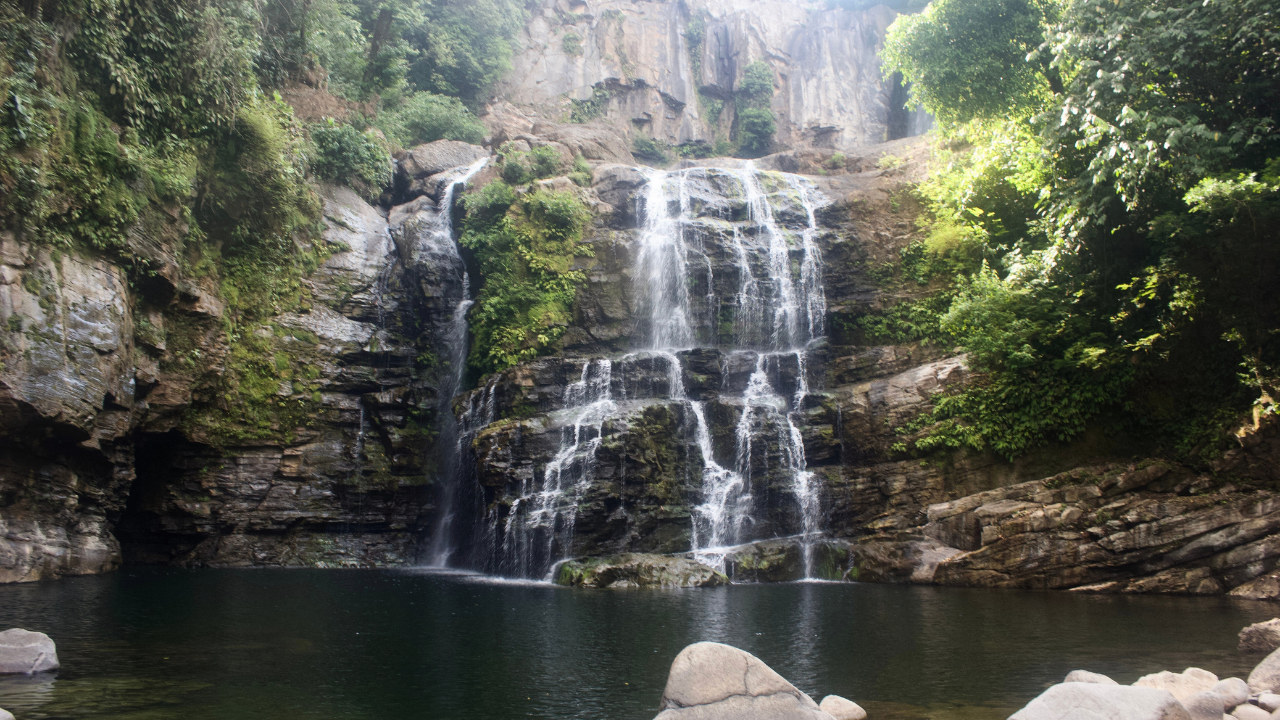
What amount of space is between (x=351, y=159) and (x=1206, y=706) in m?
24.3

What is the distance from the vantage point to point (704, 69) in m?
40.1

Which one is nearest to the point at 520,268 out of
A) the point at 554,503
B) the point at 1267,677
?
the point at 554,503

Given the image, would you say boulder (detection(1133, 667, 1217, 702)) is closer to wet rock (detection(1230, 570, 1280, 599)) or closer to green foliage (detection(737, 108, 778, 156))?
wet rock (detection(1230, 570, 1280, 599))

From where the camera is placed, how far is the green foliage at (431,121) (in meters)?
29.6

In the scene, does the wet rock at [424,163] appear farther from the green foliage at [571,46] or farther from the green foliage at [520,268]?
the green foliage at [571,46]

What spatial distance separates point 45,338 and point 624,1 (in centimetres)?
3303

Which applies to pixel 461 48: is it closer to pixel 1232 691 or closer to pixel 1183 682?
pixel 1183 682

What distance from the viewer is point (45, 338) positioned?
42.8 feet

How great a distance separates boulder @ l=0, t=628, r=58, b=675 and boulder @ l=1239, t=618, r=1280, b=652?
11188 millimetres

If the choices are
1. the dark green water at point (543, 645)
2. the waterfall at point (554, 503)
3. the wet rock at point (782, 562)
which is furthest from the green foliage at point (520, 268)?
the dark green water at point (543, 645)

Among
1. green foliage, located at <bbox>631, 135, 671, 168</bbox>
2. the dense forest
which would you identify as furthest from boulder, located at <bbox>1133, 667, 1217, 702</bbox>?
green foliage, located at <bbox>631, 135, 671, 168</bbox>

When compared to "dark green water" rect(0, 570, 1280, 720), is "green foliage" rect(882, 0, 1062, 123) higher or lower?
higher

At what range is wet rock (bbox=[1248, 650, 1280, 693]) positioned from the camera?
534 cm

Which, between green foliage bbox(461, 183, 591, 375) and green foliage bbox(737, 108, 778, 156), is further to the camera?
green foliage bbox(737, 108, 778, 156)
